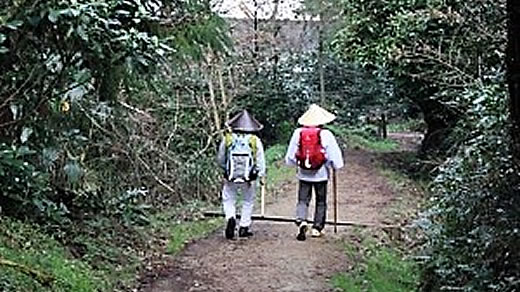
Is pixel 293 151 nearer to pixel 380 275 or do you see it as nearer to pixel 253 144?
pixel 253 144

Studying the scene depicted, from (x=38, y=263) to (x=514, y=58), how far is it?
469 cm

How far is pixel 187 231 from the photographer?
12.3m

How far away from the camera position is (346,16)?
21.3m

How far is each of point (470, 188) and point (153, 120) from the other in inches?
336

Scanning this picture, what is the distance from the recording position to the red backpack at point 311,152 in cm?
A: 1129

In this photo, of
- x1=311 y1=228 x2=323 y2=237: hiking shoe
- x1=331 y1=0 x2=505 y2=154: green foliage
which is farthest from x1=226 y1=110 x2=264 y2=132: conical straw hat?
x1=331 y1=0 x2=505 y2=154: green foliage

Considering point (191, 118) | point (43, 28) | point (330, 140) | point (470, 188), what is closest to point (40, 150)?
point (43, 28)

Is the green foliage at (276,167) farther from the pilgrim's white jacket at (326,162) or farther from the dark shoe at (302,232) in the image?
the dark shoe at (302,232)

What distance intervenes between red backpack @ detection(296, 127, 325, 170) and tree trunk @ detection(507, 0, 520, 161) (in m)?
5.84

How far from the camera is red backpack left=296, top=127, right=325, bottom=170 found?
1129 centimetres

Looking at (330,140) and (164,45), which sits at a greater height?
(164,45)

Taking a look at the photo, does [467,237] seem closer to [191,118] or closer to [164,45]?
[164,45]

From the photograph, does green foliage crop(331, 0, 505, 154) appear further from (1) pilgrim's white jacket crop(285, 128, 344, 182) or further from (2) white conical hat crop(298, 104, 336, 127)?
(1) pilgrim's white jacket crop(285, 128, 344, 182)

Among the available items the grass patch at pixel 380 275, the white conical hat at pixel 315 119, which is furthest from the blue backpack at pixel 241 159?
the grass patch at pixel 380 275
